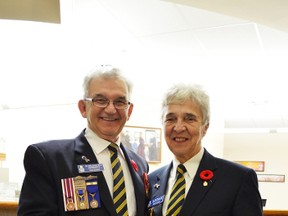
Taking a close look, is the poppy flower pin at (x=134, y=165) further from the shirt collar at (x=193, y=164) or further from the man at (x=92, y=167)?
the shirt collar at (x=193, y=164)

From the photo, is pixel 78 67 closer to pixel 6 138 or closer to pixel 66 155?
pixel 6 138

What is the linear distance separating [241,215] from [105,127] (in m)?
0.84

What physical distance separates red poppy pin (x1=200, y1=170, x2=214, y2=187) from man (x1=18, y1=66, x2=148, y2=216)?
352 mm

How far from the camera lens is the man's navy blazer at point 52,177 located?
1716mm

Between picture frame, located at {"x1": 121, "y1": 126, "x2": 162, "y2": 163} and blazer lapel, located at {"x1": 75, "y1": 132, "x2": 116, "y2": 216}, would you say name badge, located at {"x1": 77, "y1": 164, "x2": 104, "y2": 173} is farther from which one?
picture frame, located at {"x1": 121, "y1": 126, "x2": 162, "y2": 163}

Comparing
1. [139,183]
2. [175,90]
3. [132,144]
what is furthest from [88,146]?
[132,144]

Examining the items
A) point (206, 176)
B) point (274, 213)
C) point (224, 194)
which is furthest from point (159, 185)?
point (274, 213)

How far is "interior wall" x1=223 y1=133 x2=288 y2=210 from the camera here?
11336 mm

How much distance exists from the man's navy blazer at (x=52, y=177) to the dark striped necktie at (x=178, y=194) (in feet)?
0.54

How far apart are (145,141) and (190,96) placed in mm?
5145

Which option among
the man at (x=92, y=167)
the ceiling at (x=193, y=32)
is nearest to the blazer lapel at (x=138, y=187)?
the man at (x=92, y=167)

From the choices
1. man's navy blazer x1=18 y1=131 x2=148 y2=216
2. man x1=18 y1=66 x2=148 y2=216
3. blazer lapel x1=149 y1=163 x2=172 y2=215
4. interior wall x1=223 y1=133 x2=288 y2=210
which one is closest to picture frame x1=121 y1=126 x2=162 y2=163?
blazer lapel x1=149 y1=163 x2=172 y2=215

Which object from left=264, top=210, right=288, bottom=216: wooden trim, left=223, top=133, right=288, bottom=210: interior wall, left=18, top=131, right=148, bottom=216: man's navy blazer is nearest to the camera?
left=18, top=131, right=148, bottom=216: man's navy blazer

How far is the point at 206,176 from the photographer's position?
1978 mm
